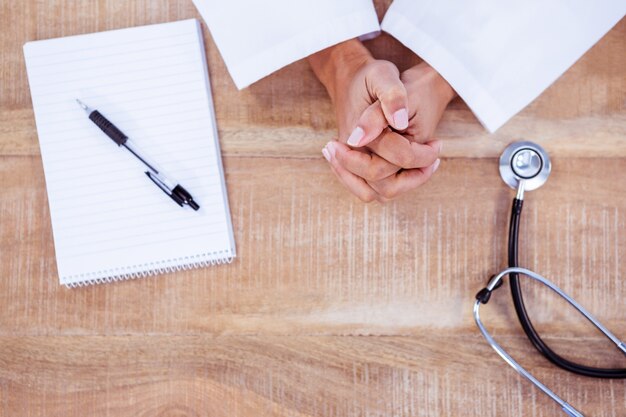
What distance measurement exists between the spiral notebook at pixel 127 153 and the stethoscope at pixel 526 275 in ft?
1.12

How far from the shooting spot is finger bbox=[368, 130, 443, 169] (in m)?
0.67

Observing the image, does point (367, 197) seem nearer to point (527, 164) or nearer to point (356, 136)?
point (356, 136)

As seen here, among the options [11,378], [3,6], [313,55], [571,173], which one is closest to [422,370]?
[571,173]

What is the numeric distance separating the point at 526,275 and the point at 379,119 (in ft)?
0.96

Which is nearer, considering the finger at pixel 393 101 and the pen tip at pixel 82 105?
the finger at pixel 393 101

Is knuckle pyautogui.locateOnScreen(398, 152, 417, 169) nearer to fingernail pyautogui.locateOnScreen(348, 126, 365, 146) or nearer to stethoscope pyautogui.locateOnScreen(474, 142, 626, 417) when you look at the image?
fingernail pyautogui.locateOnScreen(348, 126, 365, 146)

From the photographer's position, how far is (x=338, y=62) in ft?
2.48

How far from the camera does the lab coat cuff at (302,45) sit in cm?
72

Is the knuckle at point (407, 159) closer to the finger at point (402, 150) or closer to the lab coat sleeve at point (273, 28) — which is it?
the finger at point (402, 150)

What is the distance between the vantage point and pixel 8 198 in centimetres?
79

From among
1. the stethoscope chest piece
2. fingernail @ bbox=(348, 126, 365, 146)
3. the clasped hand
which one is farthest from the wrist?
the stethoscope chest piece

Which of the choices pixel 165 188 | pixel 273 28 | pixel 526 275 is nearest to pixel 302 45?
pixel 273 28

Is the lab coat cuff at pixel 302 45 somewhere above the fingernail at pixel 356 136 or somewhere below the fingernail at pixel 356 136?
above

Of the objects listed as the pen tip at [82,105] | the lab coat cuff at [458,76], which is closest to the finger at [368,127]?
the lab coat cuff at [458,76]
